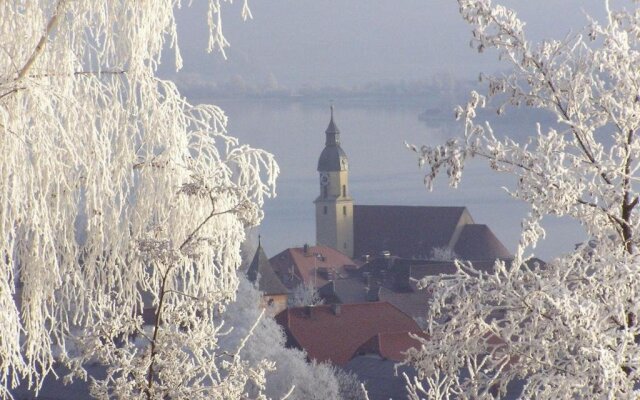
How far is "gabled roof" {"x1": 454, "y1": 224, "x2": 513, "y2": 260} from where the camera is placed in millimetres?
79438

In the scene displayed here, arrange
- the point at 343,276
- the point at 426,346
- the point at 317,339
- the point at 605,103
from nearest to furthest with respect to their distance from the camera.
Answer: the point at 426,346, the point at 605,103, the point at 317,339, the point at 343,276

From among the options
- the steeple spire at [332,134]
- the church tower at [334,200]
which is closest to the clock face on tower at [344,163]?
the church tower at [334,200]

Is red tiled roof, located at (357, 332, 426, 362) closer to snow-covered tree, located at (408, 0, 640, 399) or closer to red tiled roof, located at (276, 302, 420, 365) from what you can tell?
red tiled roof, located at (276, 302, 420, 365)

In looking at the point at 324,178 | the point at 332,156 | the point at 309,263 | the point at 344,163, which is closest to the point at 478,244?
the point at 309,263

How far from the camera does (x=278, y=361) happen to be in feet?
96.8

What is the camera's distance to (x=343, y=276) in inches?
2672

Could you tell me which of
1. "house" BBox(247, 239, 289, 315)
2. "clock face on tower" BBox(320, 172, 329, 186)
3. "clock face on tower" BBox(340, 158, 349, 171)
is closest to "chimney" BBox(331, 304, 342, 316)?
"house" BBox(247, 239, 289, 315)

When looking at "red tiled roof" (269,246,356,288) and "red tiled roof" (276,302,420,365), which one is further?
"red tiled roof" (269,246,356,288)

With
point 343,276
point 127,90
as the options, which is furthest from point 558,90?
point 343,276

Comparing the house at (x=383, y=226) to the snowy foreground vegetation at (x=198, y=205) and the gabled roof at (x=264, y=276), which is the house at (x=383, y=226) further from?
the snowy foreground vegetation at (x=198, y=205)

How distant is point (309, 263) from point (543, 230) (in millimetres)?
67003

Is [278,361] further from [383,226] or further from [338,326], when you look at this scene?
[383,226]

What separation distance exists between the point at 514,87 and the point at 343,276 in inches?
2505

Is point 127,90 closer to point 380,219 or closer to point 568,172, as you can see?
point 568,172
